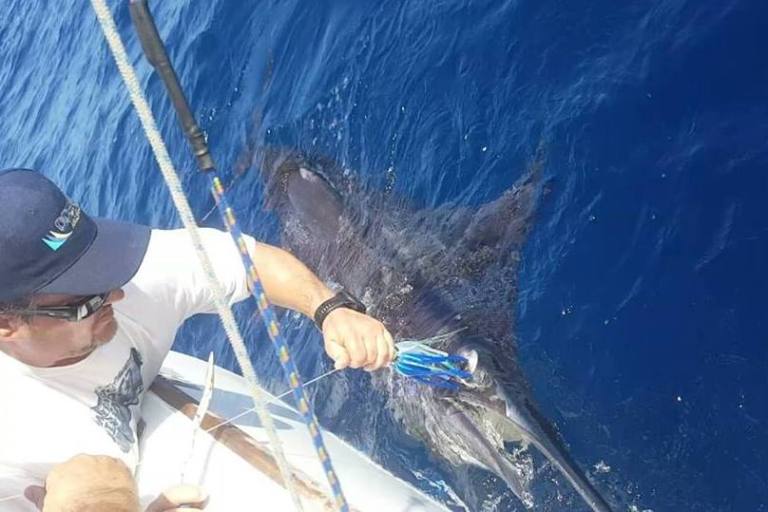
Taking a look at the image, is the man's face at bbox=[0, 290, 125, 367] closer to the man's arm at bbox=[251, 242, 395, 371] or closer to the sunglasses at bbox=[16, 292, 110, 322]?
the sunglasses at bbox=[16, 292, 110, 322]

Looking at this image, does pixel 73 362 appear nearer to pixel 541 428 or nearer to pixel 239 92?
pixel 541 428

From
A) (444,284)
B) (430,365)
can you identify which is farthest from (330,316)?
(444,284)

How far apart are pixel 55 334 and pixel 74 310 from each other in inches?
6.3

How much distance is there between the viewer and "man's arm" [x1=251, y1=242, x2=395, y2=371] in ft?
9.64

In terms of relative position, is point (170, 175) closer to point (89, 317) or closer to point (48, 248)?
point (48, 248)

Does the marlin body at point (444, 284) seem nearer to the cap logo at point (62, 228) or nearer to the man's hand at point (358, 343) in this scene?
the man's hand at point (358, 343)

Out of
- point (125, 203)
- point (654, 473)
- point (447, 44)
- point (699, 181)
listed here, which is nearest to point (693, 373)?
point (654, 473)

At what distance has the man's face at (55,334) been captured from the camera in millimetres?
2697

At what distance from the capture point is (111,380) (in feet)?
10.2

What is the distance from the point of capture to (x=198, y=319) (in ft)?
21.5

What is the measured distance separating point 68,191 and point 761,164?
739 cm

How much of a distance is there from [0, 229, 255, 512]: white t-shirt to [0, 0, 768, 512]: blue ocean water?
170 centimetres

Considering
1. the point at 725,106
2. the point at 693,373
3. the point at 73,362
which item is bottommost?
the point at 693,373

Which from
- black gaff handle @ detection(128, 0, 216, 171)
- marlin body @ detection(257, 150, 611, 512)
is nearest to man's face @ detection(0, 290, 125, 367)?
black gaff handle @ detection(128, 0, 216, 171)
